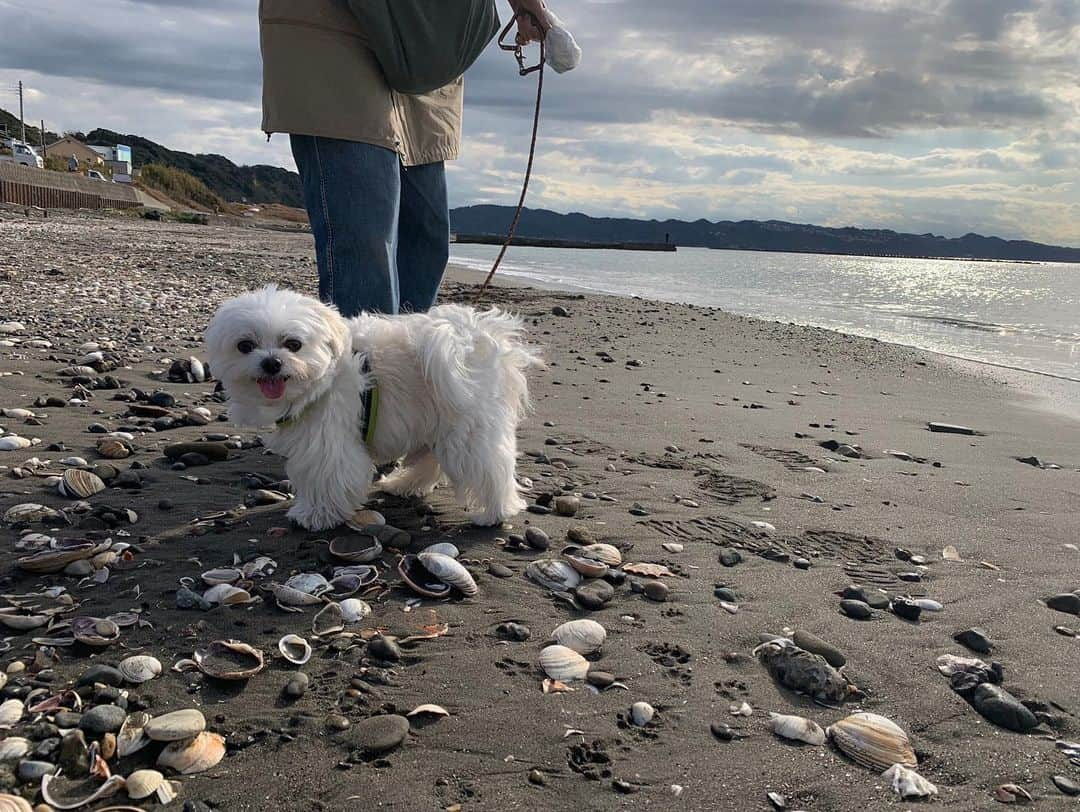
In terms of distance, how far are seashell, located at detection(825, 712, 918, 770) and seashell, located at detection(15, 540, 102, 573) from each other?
2628mm

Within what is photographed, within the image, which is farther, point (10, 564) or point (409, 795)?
point (10, 564)

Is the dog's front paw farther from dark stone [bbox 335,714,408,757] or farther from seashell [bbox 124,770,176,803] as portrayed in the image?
seashell [bbox 124,770,176,803]

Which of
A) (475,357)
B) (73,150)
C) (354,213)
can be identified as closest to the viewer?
(475,357)

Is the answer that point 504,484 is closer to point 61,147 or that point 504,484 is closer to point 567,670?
point 567,670

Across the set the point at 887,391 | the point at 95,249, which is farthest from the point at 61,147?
the point at 887,391

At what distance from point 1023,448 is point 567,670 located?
5.09 m

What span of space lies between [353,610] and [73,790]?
1.02 m

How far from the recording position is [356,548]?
3379 mm

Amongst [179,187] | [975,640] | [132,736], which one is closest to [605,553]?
[975,640]

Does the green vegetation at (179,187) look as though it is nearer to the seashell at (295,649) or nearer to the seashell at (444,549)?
the seashell at (444,549)

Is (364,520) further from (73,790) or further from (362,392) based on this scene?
(73,790)

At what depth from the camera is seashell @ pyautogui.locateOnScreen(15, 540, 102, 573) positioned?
2.95 meters

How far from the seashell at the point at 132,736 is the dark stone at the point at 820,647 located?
1.98 m

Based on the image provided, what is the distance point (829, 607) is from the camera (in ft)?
10.1
